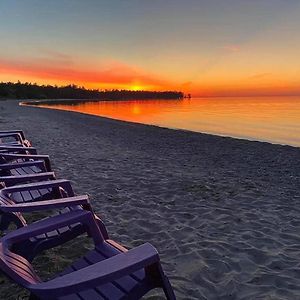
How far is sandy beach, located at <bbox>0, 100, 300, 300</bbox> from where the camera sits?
370 cm

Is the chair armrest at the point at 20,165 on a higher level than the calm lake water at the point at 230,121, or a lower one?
higher

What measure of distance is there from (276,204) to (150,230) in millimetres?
2640

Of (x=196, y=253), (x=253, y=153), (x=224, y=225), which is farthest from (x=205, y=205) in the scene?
(x=253, y=153)

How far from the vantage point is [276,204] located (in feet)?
21.1

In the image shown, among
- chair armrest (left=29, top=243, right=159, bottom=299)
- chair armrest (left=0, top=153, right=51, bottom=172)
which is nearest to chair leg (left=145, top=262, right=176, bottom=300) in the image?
chair armrest (left=29, top=243, right=159, bottom=299)

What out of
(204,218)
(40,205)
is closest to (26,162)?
(40,205)

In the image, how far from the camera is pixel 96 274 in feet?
6.50

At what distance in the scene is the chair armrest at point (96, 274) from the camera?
1821 millimetres

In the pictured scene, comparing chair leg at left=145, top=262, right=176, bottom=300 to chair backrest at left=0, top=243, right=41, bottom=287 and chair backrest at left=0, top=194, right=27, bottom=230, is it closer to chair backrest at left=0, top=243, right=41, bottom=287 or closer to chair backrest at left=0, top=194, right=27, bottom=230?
chair backrest at left=0, top=243, right=41, bottom=287

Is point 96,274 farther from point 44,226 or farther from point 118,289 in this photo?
point 44,226

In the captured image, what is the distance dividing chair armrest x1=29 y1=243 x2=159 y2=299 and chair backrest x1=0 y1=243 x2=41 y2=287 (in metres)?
0.18

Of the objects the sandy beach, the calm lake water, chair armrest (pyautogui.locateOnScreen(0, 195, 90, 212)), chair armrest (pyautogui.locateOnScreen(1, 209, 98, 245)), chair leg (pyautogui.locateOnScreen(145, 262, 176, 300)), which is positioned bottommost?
the calm lake water

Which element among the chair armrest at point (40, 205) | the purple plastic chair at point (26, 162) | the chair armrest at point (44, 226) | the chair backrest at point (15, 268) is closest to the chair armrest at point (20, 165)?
the purple plastic chair at point (26, 162)

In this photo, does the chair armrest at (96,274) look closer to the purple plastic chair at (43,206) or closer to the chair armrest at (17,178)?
the purple plastic chair at (43,206)
